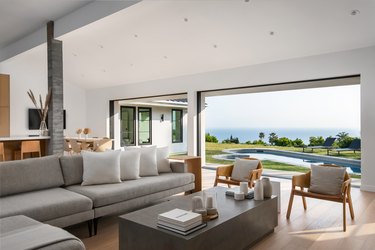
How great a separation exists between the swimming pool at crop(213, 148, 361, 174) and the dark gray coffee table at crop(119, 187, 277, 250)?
25.3 ft

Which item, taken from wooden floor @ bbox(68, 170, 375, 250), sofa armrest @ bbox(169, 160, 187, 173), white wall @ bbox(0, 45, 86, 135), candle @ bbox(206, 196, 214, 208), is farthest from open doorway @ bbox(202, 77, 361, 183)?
white wall @ bbox(0, 45, 86, 135)

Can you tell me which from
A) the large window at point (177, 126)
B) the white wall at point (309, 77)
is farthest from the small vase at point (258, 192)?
the large window at point (177, 126)

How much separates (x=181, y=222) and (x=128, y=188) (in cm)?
146

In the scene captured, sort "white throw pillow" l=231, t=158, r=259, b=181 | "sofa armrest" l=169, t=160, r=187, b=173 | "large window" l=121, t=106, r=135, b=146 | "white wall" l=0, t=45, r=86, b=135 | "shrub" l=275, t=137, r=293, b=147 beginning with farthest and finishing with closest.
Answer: "shrub" l=275, t=137, r=293, b=147 → "large window" l=121, t=106, r=135, b=146 → "white wall" l=0, t=45, r=86, b=135 → "sofa armrest" l=169, t=160, r=187, b=173 → "white throw pillow" l=231, t=158, r=259, b=181

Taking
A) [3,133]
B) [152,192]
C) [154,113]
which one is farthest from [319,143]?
[3,133]

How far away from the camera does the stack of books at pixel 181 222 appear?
2.15 meters

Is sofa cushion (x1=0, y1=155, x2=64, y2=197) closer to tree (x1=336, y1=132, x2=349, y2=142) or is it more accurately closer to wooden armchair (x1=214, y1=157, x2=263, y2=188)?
wooden armchair (x1=214, y1=157, x2=263, y2=188)

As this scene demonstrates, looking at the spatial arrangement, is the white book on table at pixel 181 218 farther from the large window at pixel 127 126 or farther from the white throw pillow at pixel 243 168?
the large window at pixel 127 126

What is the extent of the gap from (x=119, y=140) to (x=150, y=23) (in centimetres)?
606

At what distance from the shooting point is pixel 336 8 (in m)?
4.49

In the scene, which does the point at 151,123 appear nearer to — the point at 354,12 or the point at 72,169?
the point at 72,169

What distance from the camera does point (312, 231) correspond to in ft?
10.5

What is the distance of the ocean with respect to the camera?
35.6 ft

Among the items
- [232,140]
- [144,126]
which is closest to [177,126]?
[144,126]
